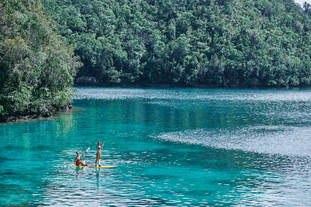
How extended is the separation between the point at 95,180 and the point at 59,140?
1792 cm

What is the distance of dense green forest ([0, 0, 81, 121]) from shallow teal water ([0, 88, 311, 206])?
3.31 metres

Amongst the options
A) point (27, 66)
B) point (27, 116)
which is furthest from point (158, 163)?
point (27, 116)

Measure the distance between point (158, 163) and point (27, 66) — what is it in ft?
97.1

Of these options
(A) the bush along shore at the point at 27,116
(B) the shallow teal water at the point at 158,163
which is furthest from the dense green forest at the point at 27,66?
(B) the shallow teal water at the point at 158,163

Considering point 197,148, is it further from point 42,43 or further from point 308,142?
point 42,43

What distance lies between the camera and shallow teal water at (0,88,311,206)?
2619 cm

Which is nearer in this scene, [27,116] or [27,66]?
[27,66]

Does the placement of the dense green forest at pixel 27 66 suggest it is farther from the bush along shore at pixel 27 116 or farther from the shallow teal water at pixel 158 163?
the shallow teal water at pixel 158 163

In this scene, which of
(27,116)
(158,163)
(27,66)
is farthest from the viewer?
(27,116)

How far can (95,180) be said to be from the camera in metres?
30.0

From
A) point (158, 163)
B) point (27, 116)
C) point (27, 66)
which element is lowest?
point (158, 163)

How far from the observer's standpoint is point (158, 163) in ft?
117

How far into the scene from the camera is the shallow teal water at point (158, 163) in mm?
26188

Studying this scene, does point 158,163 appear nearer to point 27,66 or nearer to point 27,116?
point 27,66
